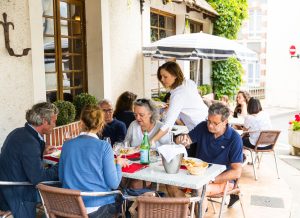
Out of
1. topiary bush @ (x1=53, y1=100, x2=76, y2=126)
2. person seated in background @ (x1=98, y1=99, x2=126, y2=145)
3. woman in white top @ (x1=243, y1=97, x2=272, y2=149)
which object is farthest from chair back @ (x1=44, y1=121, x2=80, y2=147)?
woman in white top @ (x1=243, y1=97, x2=272, y2=149)

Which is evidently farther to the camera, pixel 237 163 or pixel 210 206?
pixel 210 206

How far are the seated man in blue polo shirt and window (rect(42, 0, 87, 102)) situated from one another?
3339 mm

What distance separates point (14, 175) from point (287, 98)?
63.9 ft

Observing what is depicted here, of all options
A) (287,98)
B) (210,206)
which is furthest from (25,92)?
(287,98)

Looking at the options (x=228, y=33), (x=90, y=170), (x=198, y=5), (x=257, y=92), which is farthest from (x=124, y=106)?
(x=257, y=92)

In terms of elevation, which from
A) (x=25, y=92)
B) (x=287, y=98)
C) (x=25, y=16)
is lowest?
(x=287, y=98)

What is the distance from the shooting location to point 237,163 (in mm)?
3912

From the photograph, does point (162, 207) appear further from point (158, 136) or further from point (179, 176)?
point (158, 136)

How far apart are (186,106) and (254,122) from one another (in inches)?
76.2

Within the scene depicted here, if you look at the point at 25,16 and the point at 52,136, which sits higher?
the point at 25,16

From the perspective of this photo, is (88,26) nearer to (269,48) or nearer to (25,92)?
(25,92)

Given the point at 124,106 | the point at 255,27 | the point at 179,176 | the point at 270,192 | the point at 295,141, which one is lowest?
the point at 270,192

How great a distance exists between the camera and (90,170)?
3.16 m

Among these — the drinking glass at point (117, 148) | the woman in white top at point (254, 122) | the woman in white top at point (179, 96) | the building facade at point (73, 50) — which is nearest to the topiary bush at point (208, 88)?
the building facade at point (73, 50)
